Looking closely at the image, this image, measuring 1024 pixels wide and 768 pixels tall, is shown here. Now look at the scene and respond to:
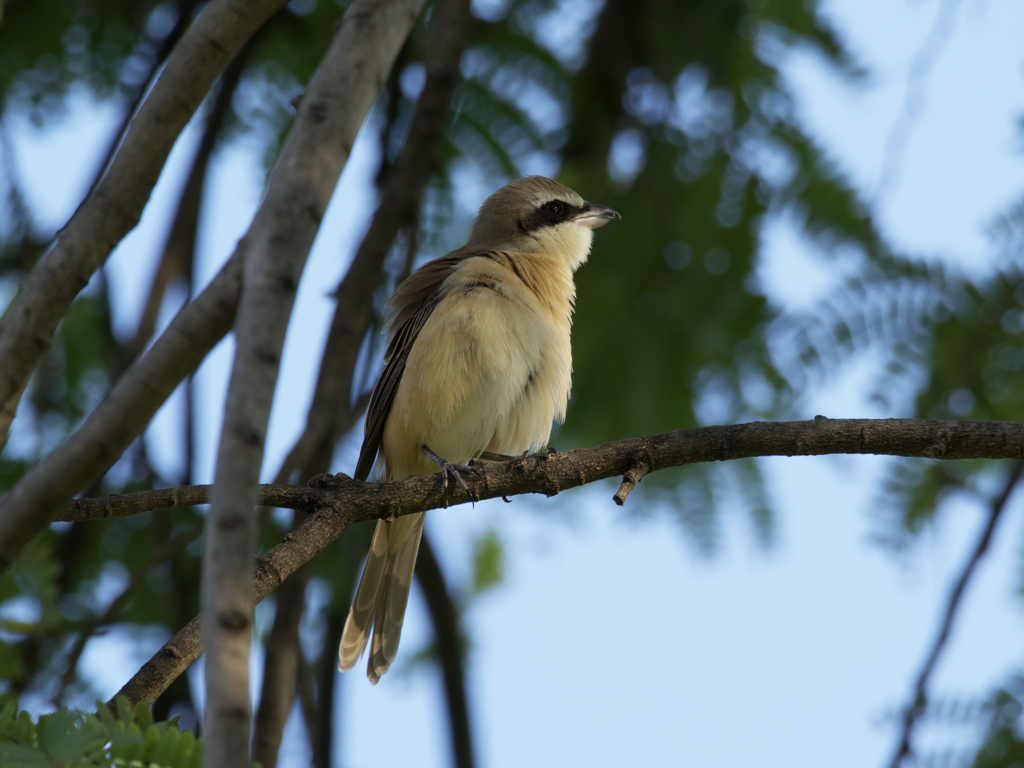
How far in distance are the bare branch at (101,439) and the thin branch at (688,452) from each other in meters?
0.83

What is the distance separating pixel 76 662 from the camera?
14.2 ft

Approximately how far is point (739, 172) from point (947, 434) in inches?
118

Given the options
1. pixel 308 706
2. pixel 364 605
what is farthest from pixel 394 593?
pixel 308 706

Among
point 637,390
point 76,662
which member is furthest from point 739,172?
point 76,662

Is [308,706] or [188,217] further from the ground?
[188,217]

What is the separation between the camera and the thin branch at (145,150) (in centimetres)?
248

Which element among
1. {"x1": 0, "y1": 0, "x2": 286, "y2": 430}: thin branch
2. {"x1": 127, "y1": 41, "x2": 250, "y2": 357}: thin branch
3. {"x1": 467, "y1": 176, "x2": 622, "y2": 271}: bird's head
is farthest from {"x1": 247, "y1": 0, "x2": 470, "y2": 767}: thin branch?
{"x1": 0, "y1": 0, "x2": 286, "y2": 430}: thin branch

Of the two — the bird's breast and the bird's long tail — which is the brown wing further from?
the bird's long tail

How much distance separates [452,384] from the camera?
5.16m

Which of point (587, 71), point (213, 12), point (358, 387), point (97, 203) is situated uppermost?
point (587, 71)

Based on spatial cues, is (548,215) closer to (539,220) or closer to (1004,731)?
(539,220)

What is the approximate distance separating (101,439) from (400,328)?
3.60 metres

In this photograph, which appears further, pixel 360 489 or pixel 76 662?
pixel 76 662

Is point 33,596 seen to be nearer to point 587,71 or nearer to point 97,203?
point 97,203
